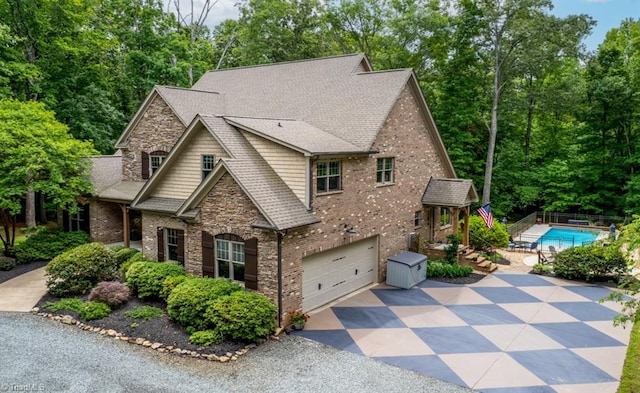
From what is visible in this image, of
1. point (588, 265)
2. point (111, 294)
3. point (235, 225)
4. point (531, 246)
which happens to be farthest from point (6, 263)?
point (531, 246)

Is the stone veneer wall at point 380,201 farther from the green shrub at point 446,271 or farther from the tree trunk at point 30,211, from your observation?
the tree trunk at point 30,211

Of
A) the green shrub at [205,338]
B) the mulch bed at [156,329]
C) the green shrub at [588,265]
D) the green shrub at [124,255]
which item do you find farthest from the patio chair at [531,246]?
the green shrub at [124,255]

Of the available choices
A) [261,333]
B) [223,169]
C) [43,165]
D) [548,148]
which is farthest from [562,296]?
[548,148]

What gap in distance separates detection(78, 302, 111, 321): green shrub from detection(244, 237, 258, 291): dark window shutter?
4.49m

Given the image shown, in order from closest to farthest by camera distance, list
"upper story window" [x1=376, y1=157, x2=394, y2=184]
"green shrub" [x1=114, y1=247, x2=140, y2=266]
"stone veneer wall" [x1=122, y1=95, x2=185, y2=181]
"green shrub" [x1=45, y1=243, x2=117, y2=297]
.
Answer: "green shrub" [x1=45, y1=243, x2=117, y2=297]
"green shrub" [x1=114, y1=247, x2=140, y2=266]
"upper story window" [x1=376, y1=157, x2=394, y2=184]
"stone veneer wall" [x1=122, y1=95, x2=185, y2=181]

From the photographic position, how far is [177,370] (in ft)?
36.9

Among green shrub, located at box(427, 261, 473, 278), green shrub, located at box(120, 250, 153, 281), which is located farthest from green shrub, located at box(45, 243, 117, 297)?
green shrub, located at box(427, 261, 473, 278)

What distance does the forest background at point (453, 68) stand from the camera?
2983cm

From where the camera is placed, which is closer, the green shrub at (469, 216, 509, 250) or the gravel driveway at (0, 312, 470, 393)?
the gravel driveway at (0, 312, 470, 393)

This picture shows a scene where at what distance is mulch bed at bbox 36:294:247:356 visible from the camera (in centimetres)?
1234

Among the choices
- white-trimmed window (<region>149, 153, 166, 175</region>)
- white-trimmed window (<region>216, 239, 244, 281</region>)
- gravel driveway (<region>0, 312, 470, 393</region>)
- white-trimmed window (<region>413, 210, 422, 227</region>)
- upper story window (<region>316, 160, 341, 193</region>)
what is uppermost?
white-trimmed window (<region>149, 153, 166, 175</region>)

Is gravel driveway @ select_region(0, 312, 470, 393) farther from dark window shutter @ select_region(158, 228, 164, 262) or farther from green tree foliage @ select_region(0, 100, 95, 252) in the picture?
green tree foliage @ select_region(0, 100, 95, 252)

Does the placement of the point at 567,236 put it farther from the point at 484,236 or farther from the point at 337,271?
the point at 337,271

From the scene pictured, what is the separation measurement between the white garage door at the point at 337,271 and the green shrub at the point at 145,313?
15.2 feet
